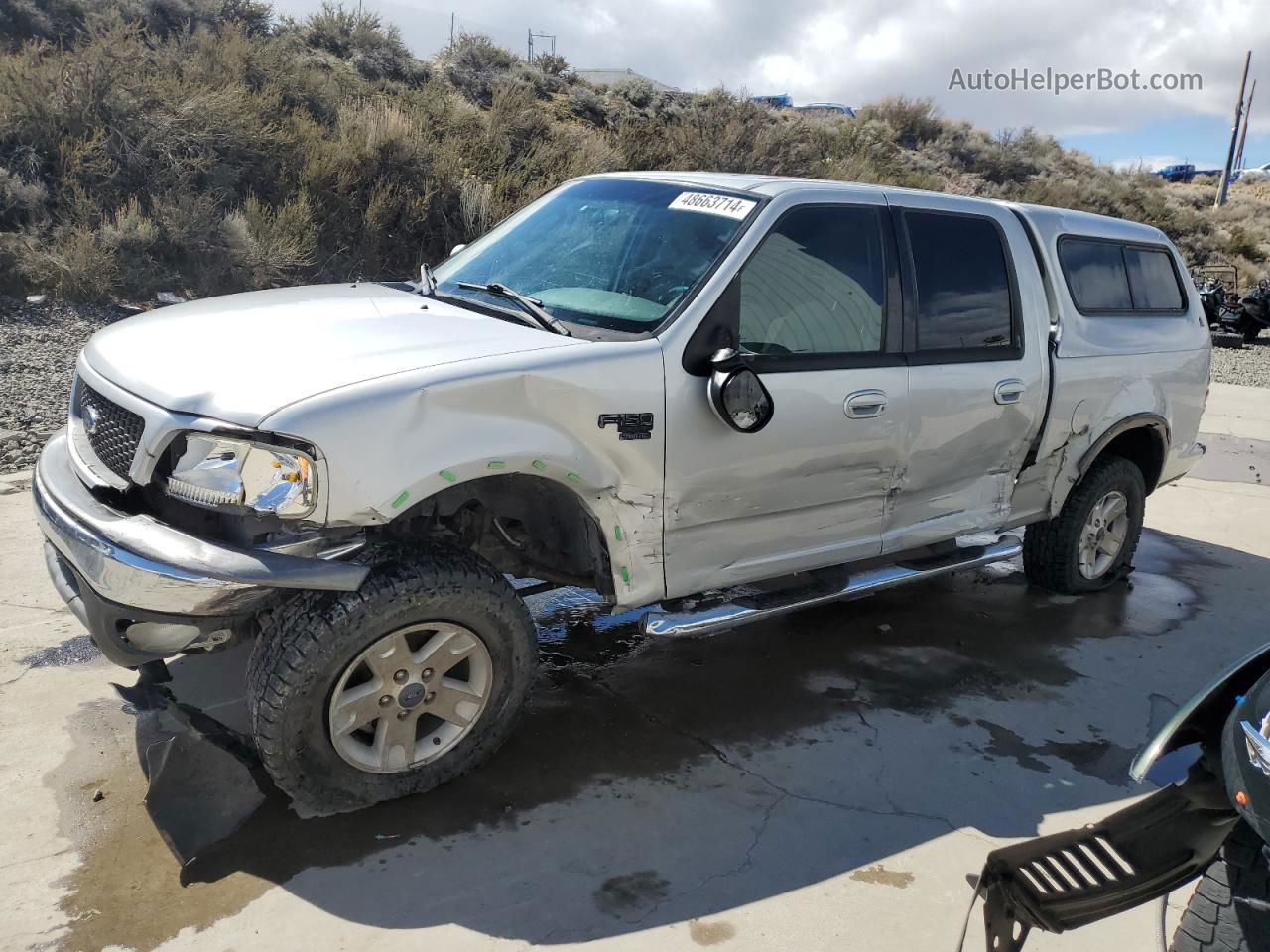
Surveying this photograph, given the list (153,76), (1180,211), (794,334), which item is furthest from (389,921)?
(1180,211)

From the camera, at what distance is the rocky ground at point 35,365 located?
6820 mm

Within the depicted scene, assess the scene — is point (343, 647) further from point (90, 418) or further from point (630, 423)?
point (90, 418)

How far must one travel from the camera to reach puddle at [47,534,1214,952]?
9.54 ft

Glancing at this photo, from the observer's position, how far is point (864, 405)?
156 inches

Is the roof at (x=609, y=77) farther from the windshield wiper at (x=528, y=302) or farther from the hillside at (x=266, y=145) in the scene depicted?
the windshield wiper at (x=528, y=302)

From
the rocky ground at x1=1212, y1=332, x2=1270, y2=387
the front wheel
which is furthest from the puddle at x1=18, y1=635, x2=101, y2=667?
the front wheel

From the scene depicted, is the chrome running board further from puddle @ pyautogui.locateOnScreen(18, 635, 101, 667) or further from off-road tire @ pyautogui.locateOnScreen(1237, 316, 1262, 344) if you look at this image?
off-road tire @ pyautogui.locateOnScreen(1237, 316, 1262, 344)

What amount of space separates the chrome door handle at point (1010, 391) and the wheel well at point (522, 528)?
79.9 inches

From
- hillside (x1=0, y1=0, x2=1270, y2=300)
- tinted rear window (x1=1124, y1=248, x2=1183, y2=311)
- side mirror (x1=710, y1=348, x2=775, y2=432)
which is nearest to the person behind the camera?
side mirror (x1=710, y1=348, x2=775, y2=432)

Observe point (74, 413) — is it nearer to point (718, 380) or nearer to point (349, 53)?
point (718, 380)

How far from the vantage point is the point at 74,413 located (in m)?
3.67

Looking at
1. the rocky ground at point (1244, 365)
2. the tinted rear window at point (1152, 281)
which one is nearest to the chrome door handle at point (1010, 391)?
the tinted rear window at point (1152, 281)

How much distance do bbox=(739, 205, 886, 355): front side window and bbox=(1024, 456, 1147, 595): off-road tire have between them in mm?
1938

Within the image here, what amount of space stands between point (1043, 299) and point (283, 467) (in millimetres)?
3574
